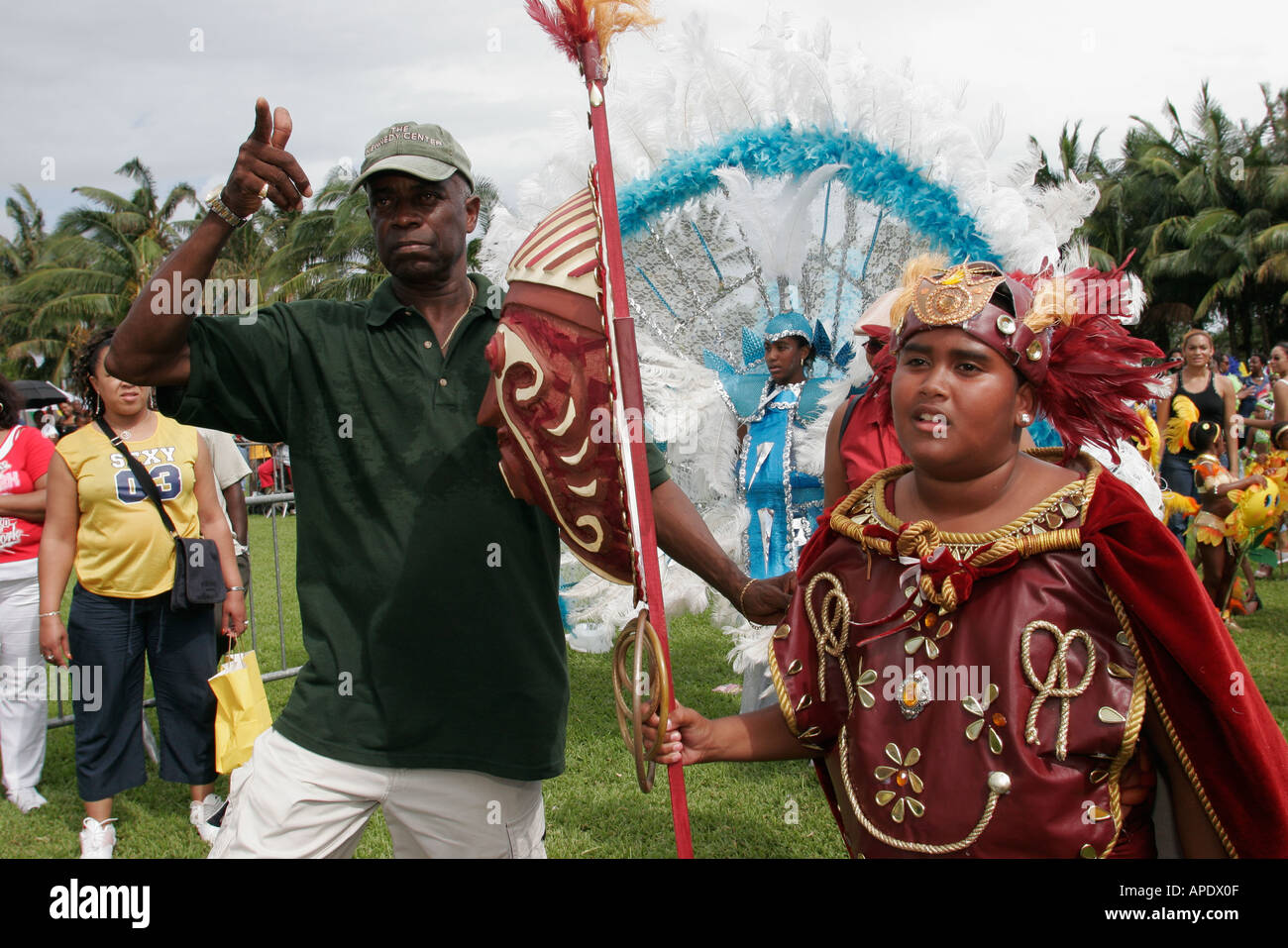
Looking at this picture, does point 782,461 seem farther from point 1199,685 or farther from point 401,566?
point 1199,685

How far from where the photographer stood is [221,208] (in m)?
2.17

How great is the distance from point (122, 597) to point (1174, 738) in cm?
397

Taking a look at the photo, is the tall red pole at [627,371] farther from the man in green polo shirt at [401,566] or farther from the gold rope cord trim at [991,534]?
the man in green polo shirt at [401,566]

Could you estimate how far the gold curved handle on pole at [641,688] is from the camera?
1603 millimetres

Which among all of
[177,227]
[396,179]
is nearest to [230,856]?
[396,179]

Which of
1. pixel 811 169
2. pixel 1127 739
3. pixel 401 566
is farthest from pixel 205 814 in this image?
pixel 811 169

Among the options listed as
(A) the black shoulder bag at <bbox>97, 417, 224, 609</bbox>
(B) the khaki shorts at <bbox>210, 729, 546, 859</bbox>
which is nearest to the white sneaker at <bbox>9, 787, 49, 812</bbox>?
(A) the black shoulder bag at <bbox>97, 417, 224, 609</bbox>

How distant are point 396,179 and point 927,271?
1.26 metres

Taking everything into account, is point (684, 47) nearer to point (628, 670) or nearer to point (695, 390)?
point (695, 390)

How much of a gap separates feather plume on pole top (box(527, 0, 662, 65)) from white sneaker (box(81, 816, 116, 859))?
152 inches

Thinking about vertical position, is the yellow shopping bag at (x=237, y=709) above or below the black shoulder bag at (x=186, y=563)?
below

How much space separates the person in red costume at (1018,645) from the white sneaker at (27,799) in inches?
166

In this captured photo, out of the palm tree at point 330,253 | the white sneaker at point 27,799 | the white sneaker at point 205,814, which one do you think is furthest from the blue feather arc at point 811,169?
the palm tree at point 330,253

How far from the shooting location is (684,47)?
213 inches
